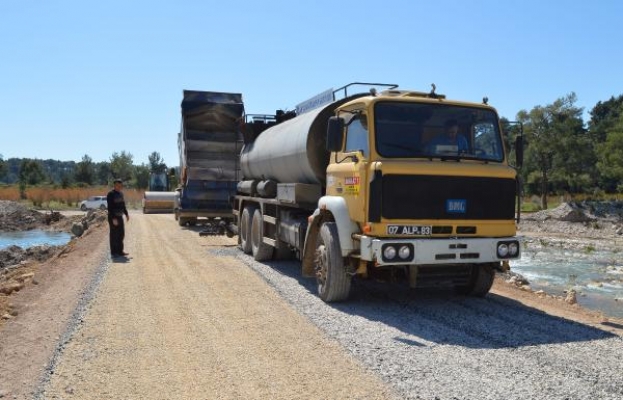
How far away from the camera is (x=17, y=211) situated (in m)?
38.7

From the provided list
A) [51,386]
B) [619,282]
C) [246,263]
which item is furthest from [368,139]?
[619,282]

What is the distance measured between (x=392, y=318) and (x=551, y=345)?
2093 millimetres

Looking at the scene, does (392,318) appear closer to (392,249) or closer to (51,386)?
(392,249)

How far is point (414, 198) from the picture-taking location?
751cm

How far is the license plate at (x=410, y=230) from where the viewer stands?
7.46 meters

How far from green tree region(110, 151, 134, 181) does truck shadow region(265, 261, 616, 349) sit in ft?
283

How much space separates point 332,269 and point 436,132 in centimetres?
249

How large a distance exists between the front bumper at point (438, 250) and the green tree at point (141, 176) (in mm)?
81763

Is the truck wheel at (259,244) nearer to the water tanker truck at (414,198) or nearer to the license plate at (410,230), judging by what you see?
the water tanker truck at (414,198)

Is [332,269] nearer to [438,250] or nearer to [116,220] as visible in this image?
[438,250]

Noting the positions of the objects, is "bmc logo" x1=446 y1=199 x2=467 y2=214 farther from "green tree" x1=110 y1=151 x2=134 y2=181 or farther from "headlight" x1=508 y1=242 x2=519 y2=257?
"green tree" x1=110 y1=151 x2=134 y2=181

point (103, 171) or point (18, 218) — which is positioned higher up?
point (103, 171)

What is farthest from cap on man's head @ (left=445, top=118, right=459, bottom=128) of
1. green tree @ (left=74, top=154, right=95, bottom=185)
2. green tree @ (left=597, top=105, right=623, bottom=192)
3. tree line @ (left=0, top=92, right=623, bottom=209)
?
green tree @ (left=74, top=154, right=95, bottom=185)

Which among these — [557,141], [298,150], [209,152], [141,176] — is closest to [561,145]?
[557,141]
